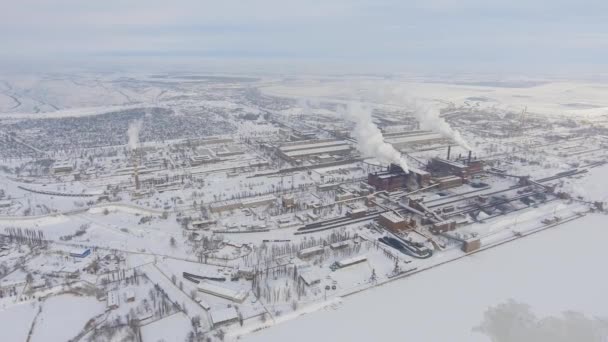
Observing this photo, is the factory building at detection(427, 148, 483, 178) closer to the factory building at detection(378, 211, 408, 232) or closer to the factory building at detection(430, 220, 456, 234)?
the factory building at detection(430, 220, 456, 234)

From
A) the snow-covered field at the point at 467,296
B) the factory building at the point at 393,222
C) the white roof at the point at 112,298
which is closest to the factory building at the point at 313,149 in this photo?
the factory building at the point at 393,222

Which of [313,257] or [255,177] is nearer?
[313,257]

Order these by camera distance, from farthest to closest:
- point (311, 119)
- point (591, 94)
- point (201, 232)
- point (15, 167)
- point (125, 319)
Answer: point (591, 94)
point (311, 119)
point (15, 167)
point (201, 232)
point (125, 319)

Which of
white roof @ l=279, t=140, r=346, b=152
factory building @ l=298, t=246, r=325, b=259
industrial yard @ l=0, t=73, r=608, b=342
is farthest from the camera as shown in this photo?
white roof @ l=279, t=140, r=346, b=152

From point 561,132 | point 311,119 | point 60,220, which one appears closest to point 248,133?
point 311,119

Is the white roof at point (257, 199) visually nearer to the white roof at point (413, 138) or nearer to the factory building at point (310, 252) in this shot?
the factory building at point (310, 252)

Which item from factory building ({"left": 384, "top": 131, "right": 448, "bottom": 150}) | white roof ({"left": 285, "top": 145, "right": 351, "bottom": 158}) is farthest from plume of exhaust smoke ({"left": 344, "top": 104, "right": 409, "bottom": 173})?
factory building ({"left": 384, "top": 131, "right": 448, "bottom": 150})

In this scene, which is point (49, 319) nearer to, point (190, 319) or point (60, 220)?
point (190, 319)

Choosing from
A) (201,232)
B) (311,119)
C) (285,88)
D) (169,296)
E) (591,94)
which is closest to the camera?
(169,296)

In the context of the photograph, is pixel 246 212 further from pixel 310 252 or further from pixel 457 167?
pixel 457 167
